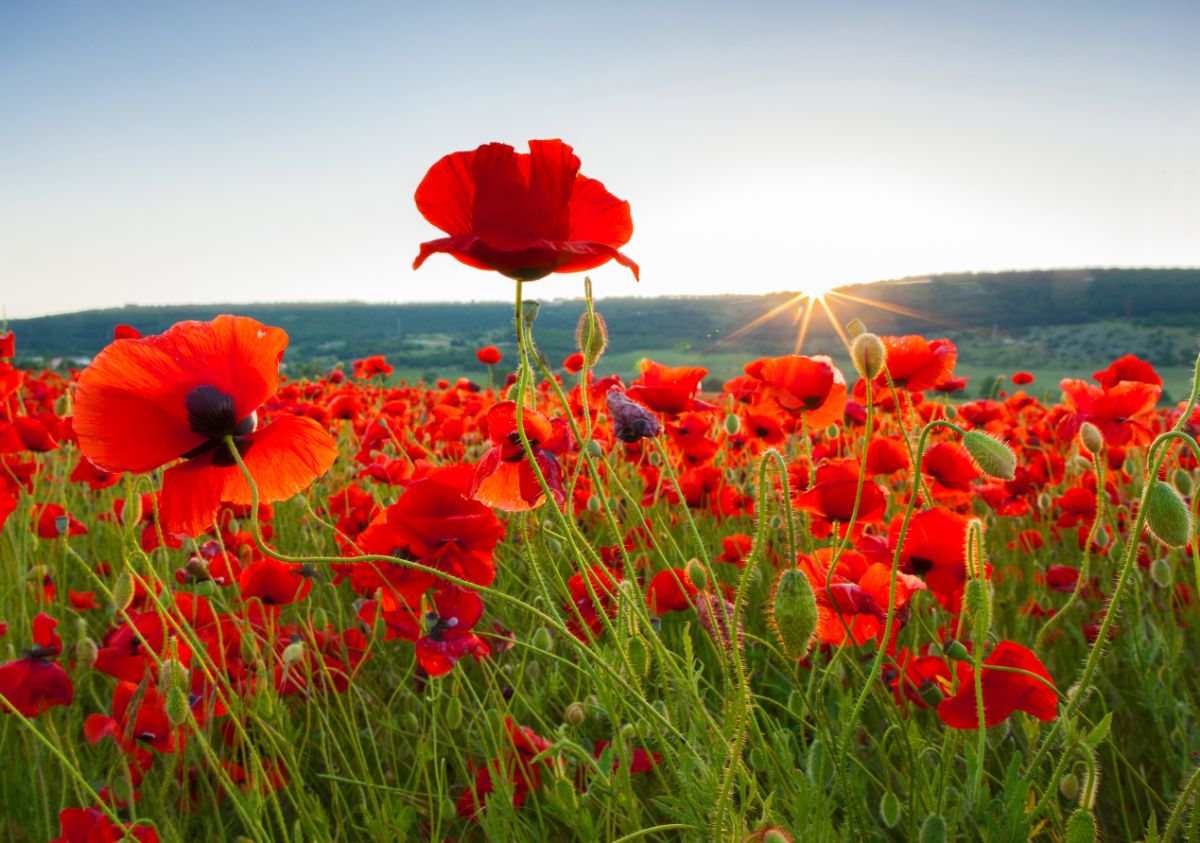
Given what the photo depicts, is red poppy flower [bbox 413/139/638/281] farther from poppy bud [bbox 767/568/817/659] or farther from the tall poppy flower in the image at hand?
poppy bud [bbox 767/568/817/659]

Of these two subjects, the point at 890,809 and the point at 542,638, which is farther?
the point at 542,638

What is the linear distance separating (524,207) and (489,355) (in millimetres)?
4154

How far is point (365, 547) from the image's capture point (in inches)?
62.1

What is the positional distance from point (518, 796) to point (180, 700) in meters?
0.69

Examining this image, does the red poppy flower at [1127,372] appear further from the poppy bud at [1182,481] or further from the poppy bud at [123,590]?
the poppy bud at [123,590]

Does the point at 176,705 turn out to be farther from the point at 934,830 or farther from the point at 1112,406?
the point at 1112,406

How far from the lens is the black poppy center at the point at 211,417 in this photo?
1.04 metres

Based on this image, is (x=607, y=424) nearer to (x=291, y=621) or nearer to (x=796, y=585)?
(x=291, y=621)

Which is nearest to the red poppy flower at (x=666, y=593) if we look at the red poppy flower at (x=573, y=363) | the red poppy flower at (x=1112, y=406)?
the red poppy flower at (x=1112, y=406)

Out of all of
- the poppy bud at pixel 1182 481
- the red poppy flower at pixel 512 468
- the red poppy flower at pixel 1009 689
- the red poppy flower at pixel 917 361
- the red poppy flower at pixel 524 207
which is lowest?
the red poppy flower at pixel 1009 689

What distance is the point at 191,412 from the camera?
1045mm

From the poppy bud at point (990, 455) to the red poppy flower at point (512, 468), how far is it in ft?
1.97

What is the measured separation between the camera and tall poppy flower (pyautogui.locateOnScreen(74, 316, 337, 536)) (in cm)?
101

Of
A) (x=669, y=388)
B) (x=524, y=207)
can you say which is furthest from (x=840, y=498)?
(x=524, y=207)
